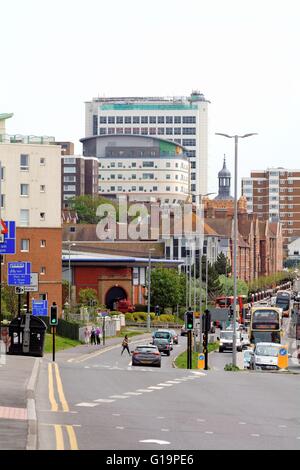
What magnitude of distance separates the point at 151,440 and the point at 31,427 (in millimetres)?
2068

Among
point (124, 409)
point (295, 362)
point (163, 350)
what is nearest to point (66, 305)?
point (163, 350)

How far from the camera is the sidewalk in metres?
18.9

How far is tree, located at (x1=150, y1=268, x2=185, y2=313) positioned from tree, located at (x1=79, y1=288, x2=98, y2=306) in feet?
26.4

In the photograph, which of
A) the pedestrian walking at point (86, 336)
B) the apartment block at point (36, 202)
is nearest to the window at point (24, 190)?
the apartment block at point (36, 202)

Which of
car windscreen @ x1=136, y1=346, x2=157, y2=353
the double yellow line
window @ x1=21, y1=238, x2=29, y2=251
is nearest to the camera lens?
the double yellow line

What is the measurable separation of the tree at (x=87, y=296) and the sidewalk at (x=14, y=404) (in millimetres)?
78091

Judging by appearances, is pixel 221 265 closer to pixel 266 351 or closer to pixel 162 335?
pixel 162 335

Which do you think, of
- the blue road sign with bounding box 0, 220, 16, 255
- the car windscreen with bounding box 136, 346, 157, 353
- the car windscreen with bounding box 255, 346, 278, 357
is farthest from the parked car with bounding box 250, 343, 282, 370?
the blue road sign with bounding box 0, 220, 16, 255

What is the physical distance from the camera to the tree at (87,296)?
4718 inches

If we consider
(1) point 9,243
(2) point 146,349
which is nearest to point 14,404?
(1) point 9,243

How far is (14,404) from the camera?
25.0 metres

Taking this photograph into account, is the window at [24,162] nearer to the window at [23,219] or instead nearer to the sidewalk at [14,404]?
the window at [23,219]

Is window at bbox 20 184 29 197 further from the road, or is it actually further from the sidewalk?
the road

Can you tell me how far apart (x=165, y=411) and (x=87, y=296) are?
3833 inches
